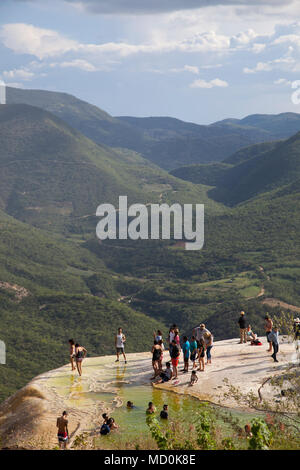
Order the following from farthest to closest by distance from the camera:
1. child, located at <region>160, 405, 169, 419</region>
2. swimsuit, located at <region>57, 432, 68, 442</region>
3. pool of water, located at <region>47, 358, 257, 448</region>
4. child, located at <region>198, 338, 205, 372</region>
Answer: child, located at <region>198, 338, 205, 372</region>, child, located at <region>160, 405, 169, 419</region>, pool of water, located at <region>47, 358, 257, 448</region>, swimsuit, located at <region>57, 432, 68, 442</region>

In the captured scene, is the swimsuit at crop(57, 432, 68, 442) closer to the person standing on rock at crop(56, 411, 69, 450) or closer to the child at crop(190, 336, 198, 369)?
the person standing on rock at crop(56, 411, 69, 450)

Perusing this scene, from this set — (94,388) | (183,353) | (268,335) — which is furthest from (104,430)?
(268,335)

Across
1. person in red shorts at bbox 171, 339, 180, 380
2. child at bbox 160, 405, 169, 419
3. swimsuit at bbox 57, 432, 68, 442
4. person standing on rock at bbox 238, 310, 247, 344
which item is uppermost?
person standing on rock at bbox 238, 310, 247, 344

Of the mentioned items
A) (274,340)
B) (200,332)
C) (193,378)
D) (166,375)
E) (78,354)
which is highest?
(200,332)

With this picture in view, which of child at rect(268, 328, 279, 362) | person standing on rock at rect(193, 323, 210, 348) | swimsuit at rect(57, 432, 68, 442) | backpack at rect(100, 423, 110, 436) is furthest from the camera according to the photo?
person standing on rock at rect(193, 323, 210, 348)

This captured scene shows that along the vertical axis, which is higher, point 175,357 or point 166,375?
point 175,357

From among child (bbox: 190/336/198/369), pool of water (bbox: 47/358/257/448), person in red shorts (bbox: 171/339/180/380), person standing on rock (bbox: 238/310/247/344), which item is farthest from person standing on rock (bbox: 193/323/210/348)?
pool of water (bbox: 47/358/257/448)

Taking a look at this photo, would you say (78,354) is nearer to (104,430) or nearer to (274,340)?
(104,430)

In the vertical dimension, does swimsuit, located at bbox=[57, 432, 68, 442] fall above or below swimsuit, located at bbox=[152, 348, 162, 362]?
below

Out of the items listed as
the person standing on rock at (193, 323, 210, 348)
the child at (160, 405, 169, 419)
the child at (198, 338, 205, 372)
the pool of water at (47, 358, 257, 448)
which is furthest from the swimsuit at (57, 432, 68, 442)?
the person standing on rock at (193, 323, 210, 348)

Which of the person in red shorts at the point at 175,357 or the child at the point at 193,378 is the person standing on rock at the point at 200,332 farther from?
the child at the point at 193,378

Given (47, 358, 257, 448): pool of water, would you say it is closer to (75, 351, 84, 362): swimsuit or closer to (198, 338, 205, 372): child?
(75, 351, 84, 362): swimsuit

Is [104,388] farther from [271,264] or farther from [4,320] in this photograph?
[271,264]

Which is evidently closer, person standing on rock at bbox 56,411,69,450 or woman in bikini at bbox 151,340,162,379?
person standing on rock at bbox 56,411,69,450
